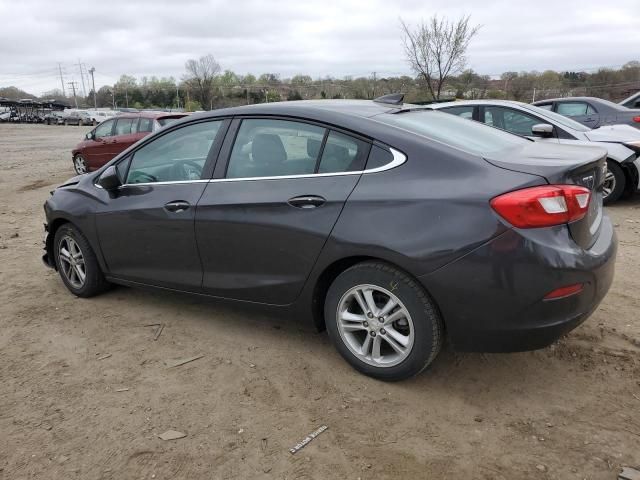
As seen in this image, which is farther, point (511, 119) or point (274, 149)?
A: point (511, 119)

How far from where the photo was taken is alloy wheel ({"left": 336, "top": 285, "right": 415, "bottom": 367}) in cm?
290

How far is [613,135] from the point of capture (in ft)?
25.3

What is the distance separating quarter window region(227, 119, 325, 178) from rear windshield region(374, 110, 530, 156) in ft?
1.43

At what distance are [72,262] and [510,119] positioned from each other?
20.5 feet

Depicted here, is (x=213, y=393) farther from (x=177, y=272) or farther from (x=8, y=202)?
(x=8, y=202)

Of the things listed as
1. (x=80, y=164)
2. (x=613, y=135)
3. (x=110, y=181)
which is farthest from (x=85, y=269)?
(x=80, y=164)

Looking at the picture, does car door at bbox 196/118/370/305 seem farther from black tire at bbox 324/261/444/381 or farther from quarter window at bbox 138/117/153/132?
quarter window at bbox 138/117/153/132

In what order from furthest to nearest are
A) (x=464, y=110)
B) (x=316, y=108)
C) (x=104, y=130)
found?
(x=104, y=130) < (x=464, y=110) < (x=316, y=108)

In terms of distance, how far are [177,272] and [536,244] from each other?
2407mm

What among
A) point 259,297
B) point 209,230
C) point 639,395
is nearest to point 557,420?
point 639,395

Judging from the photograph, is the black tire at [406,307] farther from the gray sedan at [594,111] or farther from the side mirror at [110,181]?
the gray sedan at [594,111]

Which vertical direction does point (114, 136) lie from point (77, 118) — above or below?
below

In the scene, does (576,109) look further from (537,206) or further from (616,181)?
(537,206)

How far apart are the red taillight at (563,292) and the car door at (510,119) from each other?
555cm
